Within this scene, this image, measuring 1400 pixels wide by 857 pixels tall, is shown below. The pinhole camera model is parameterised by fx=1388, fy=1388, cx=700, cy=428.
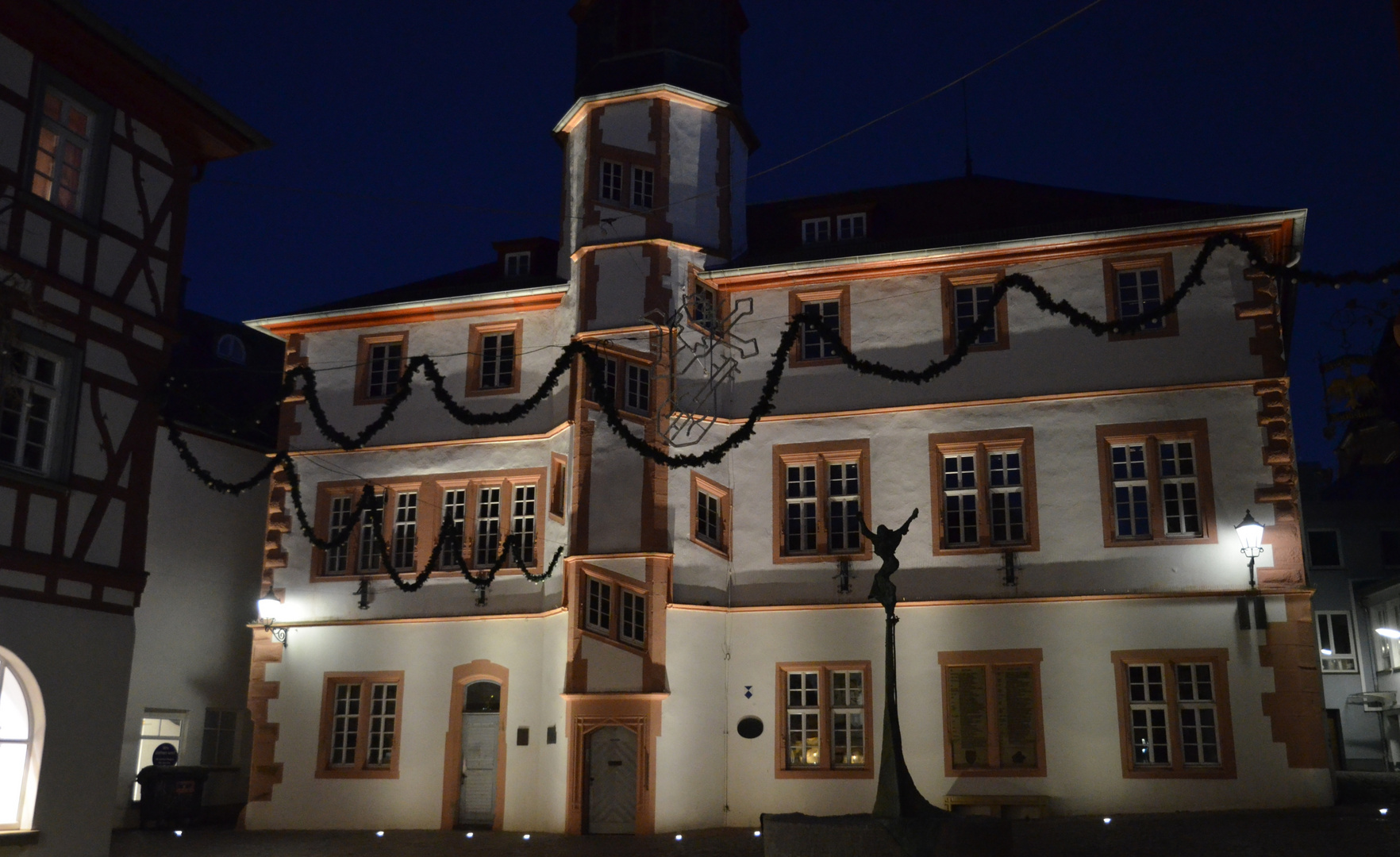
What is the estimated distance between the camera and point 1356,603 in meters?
44.9

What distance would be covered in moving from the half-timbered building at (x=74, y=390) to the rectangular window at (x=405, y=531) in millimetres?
8209

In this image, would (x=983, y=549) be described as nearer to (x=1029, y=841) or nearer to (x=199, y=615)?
(x=1029, y=841)

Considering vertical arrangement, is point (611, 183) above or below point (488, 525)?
above

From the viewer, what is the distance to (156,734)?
91.2 ft

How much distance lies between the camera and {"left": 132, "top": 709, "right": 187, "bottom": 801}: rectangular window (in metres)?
27.3

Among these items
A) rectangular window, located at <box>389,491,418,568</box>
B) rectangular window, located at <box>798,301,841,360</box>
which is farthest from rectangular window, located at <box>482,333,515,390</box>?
rectangular window, located at <box>798,301,841,360</box>

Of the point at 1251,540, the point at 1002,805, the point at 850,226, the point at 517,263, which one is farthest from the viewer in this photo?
the point at 517,263

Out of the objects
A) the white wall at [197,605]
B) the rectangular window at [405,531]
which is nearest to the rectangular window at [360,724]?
the rectangular window at [405,531]

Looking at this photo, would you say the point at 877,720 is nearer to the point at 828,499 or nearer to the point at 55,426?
the point at 828,499

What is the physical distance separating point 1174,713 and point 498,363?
44.8 feet

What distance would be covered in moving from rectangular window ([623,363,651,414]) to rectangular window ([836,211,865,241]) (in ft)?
16.4

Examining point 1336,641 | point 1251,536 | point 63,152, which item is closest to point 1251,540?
point 1251,536

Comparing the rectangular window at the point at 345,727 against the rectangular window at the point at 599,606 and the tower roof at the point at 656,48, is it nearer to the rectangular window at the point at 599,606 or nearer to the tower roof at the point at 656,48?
the rectangular window at the point at 599,606

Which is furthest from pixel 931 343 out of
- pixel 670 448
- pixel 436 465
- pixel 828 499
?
pixel 436 465
